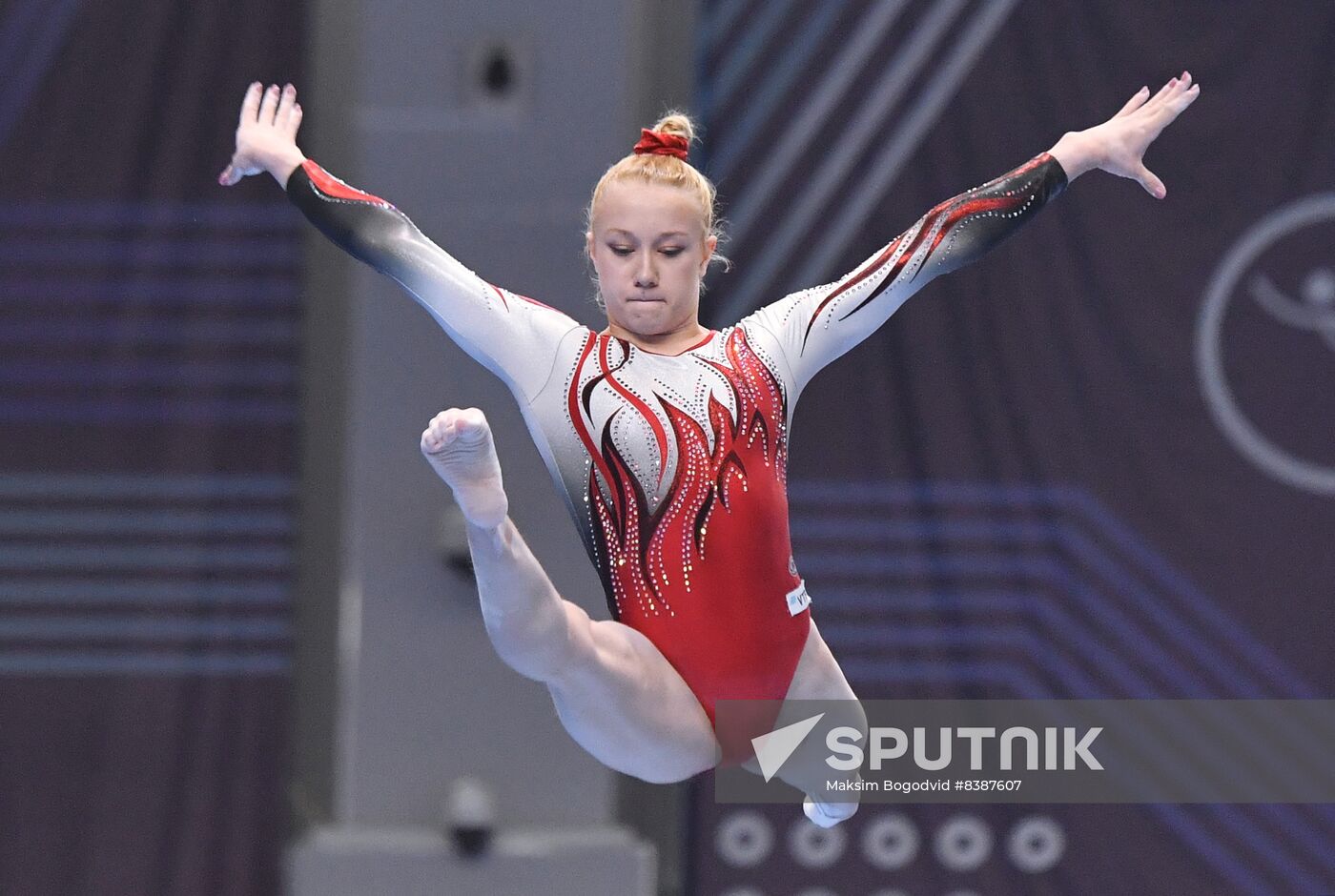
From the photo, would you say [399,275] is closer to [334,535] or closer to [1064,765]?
[334,535]

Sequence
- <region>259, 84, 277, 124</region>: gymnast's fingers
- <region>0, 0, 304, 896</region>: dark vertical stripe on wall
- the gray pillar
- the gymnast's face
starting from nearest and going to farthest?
1. the gymnast's face
2. <region>259, 84, 277, 124</region>: gymnast's fingers
3. the gray pillar
4. <region>0, 0, 304, 896</region>: dark vertical stripe on wall

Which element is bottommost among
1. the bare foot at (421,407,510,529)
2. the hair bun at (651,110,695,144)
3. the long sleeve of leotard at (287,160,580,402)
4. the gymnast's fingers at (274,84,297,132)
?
the bare foot at (421,407,510,529)

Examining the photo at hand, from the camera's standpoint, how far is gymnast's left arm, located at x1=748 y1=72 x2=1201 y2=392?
3096 mm

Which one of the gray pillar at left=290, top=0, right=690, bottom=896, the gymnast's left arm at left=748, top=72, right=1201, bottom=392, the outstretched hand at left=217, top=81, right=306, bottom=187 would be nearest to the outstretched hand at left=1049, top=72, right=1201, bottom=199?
the gymnast's left arm at left=748, top=72, right=1201, bottom=392

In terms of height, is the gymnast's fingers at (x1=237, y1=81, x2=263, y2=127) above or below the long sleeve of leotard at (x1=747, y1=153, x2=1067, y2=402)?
above

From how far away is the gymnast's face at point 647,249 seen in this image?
295 cm

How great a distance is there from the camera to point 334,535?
14.5 ft

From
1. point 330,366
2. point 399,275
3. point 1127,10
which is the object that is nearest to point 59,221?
point 330,366

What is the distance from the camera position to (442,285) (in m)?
2.98

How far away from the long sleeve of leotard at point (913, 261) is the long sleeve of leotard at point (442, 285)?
0.44 m

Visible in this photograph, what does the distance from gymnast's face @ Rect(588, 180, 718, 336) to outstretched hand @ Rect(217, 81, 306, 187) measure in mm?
588

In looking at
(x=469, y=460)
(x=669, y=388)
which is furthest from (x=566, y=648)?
(x=669, y=388)
